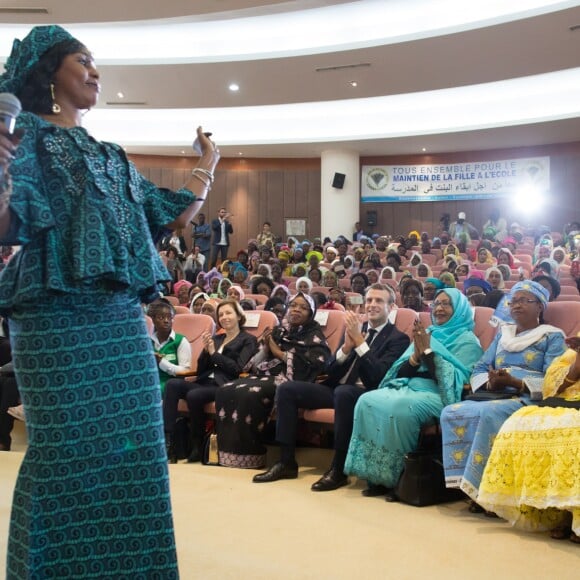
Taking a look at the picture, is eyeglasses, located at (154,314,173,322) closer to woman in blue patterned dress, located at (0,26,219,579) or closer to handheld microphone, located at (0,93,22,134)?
woman in blue patterned dress, located at (0,26,219,579)

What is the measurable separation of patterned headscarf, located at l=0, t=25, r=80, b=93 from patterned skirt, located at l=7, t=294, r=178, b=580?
0.46 meters

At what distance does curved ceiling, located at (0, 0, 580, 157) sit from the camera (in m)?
10.2

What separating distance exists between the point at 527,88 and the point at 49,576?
15.5 metres

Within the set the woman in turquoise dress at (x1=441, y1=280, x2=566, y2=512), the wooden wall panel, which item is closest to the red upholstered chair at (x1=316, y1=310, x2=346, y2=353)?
the woman in turquoise dress at (x1=441, y1=280, x2=566, y2=512)

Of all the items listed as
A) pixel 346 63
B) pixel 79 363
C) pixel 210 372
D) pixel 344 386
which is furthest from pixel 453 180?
pixel 79 363

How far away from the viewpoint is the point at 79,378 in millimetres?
1403

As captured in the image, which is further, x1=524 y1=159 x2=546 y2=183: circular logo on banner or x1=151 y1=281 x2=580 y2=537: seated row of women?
x1=524 y1=159 x2=546 y2=183: circular logo on banner

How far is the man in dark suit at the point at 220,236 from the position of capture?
1675 cm

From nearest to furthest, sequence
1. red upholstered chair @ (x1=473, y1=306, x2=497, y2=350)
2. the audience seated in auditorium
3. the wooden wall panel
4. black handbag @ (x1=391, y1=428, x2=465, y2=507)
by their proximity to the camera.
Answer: black handbag @ (x1=391, y1=428, x2=465, y2=507) → red upholstered chair @ (x1=473, y1=306, x2=497, y2=350) → the audience seated in auditorium → the wooden wall panel

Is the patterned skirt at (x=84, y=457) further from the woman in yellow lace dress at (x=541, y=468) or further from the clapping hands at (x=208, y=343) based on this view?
the clapping hands at (x=208, y=343)

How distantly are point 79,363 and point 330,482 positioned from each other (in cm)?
279

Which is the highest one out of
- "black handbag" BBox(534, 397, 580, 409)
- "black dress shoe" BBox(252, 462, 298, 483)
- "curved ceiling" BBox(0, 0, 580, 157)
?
"curved ceiling" BBox(0, 0, 580, 157)

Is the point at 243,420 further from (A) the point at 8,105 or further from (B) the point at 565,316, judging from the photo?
(A) the point at 8,105

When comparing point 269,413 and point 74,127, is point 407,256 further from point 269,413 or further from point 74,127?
point 74,127
